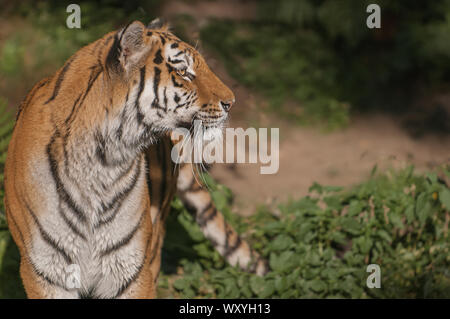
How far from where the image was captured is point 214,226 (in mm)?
3727

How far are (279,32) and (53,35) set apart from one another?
100 inches

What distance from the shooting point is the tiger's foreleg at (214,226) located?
361cm

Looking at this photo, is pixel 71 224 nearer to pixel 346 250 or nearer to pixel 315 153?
pixel 346 250

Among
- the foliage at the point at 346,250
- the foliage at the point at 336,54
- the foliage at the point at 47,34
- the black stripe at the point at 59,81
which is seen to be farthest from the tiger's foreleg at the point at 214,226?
the foliage at the point at 336,54

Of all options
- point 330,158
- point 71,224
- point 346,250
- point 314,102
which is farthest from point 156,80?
point 314,102

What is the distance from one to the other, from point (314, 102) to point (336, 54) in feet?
2.41

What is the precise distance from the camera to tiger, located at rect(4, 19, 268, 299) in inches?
101

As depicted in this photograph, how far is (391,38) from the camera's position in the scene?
655 centimetres

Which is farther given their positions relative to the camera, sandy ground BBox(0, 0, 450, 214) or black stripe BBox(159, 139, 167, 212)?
sandy ground BBox(0, 0, 450, 214)

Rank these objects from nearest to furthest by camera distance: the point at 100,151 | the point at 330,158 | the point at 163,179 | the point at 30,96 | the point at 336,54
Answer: the point at 100,151 < the point at 30,96 < the point at 163,179 < the point at 330,158 < the point at 336,54

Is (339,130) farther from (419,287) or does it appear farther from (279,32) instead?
(419,287)

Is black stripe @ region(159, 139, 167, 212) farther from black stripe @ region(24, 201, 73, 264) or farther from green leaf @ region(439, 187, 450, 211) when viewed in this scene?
green leaf @ region(439, 187, 450, 211)

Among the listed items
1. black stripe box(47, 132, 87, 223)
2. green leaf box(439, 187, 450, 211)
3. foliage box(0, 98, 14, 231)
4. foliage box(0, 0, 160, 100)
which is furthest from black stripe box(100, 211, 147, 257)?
foliage box(0, 0, 160, 100)

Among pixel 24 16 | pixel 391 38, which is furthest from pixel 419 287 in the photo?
pixel 24 16
